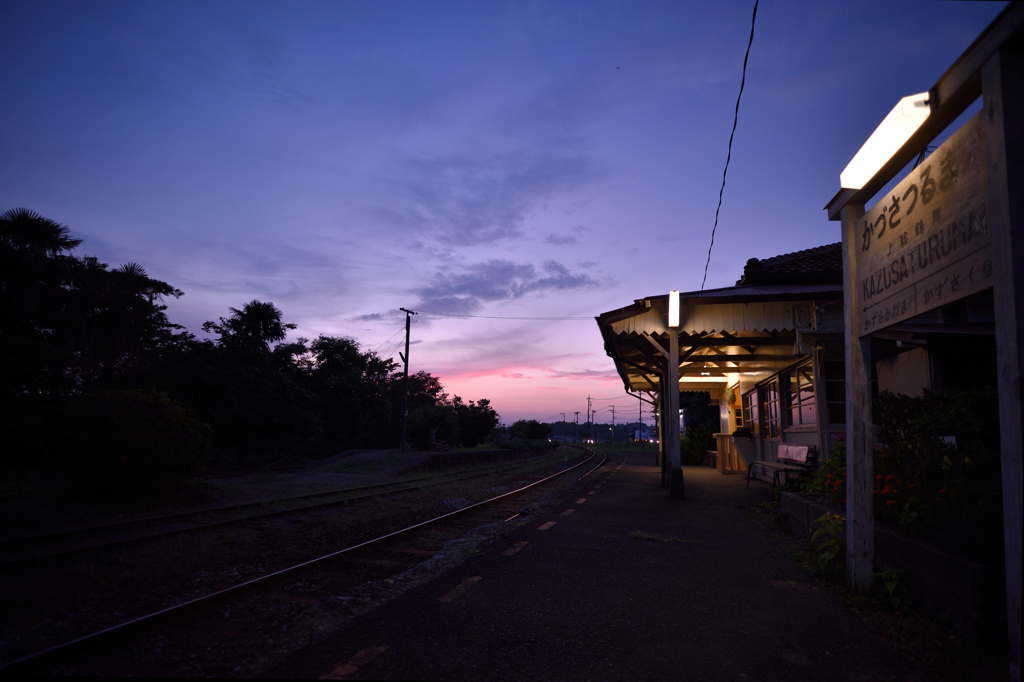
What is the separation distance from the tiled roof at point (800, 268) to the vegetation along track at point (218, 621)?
8267 mm

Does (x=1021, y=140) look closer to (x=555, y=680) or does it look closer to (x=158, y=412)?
(x=555, y=680)

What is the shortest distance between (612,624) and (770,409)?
1259 centimetres

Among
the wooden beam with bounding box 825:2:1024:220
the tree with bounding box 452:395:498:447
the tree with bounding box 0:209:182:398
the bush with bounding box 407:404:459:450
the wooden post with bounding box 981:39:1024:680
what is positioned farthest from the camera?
the tree with bounding box 452:395:498:447

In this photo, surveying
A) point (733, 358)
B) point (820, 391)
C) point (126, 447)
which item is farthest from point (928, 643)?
point (733, 358)

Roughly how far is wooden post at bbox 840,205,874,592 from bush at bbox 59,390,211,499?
11130mm

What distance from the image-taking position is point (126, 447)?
9.86 m

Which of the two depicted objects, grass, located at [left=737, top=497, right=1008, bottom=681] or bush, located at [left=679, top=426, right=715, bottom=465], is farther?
bush, located at [left=679, top=426, right=715, bottom=465]

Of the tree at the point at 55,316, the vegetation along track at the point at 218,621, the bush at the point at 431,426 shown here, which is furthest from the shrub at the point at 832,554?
the bush at the point at 431,426

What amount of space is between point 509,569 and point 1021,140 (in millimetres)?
4874

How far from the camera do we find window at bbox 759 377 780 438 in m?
14.0

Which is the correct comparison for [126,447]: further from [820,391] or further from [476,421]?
[476,421]

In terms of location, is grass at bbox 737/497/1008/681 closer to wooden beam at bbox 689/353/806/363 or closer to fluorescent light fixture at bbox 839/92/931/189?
fluorescent light fixture at bbox 839/92/931/189

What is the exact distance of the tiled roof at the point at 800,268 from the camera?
10836mm

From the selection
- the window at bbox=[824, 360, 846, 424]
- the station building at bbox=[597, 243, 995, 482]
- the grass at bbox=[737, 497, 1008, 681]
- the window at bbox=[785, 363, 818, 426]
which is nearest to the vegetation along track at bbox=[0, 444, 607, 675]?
the grass at bbox=[737, 497, 1008, 681]
